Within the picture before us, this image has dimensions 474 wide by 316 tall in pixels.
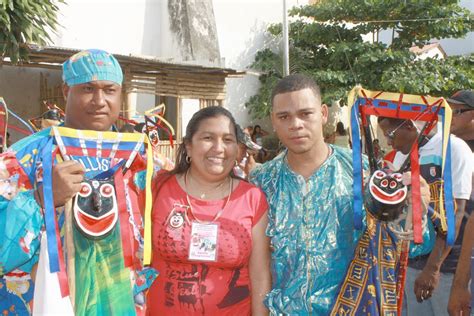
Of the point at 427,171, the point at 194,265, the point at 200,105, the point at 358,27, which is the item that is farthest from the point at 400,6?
the point at 194,265

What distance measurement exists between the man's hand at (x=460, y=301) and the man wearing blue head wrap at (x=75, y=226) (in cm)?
143

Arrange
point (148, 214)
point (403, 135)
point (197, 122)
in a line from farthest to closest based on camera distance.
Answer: point (403, 135), point (197, 122), point (148, 214)

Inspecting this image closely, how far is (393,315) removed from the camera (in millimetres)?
2434

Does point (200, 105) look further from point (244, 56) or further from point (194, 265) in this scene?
point (194, 265)

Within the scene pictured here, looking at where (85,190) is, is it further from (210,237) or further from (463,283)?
(463,283)

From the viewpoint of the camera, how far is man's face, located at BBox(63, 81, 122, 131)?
2.38m

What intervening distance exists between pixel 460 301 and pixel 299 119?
3.85ft

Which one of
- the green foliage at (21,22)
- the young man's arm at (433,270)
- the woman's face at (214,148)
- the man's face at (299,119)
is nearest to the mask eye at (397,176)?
the man's face at (299,119)

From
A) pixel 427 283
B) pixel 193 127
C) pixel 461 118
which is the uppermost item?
pixel 461 118

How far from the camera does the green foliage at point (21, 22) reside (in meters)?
4.70

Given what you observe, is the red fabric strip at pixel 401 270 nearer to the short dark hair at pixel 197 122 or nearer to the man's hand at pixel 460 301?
the man's hand at pixel 460 301

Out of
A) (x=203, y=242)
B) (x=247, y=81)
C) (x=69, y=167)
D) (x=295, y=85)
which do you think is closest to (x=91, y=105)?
(x=69, y=167)

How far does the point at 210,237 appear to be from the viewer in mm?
2488

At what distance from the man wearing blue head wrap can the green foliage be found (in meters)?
2.61
